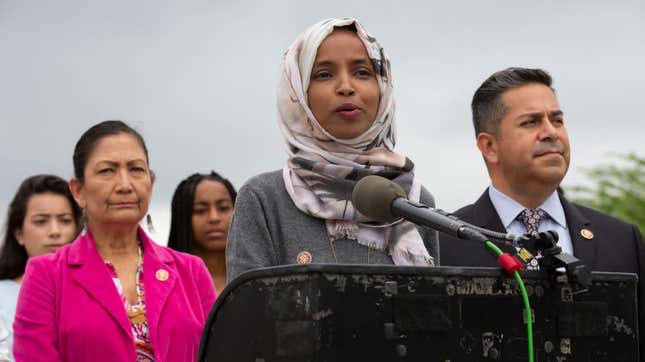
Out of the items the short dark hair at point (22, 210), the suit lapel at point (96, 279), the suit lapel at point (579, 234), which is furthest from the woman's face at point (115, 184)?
the short dark hair at point (22, 210)

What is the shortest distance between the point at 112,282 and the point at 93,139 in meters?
0.67

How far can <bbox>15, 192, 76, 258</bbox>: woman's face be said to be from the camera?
6234 mm

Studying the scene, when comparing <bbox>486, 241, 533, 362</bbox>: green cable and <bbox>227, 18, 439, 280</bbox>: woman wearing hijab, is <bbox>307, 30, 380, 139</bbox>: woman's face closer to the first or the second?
<bbox>227, 18, 439, 280</bbox>: woman wearing hijab

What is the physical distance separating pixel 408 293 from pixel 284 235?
1.08 meters

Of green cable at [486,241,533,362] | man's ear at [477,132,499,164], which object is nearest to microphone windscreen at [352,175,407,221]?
green cable at [486,241,533,362]

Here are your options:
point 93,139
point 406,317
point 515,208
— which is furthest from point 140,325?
point 406,317

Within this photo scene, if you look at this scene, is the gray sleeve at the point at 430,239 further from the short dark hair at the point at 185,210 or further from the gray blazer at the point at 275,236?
the short dark hair at the point at 185,210

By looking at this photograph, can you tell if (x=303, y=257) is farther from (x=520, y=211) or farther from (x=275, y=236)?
(x=520, y=211)

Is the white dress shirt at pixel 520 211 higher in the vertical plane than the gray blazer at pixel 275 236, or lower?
higher

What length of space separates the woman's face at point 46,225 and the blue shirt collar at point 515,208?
9.47 ft

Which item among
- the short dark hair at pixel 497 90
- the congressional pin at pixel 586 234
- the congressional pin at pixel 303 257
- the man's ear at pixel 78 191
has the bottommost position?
the congressional pin at pixel 303 257

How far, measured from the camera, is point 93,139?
4.36m

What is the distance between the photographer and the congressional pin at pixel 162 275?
13.7ft

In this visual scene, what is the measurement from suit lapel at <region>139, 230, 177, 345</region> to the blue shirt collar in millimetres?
1450
